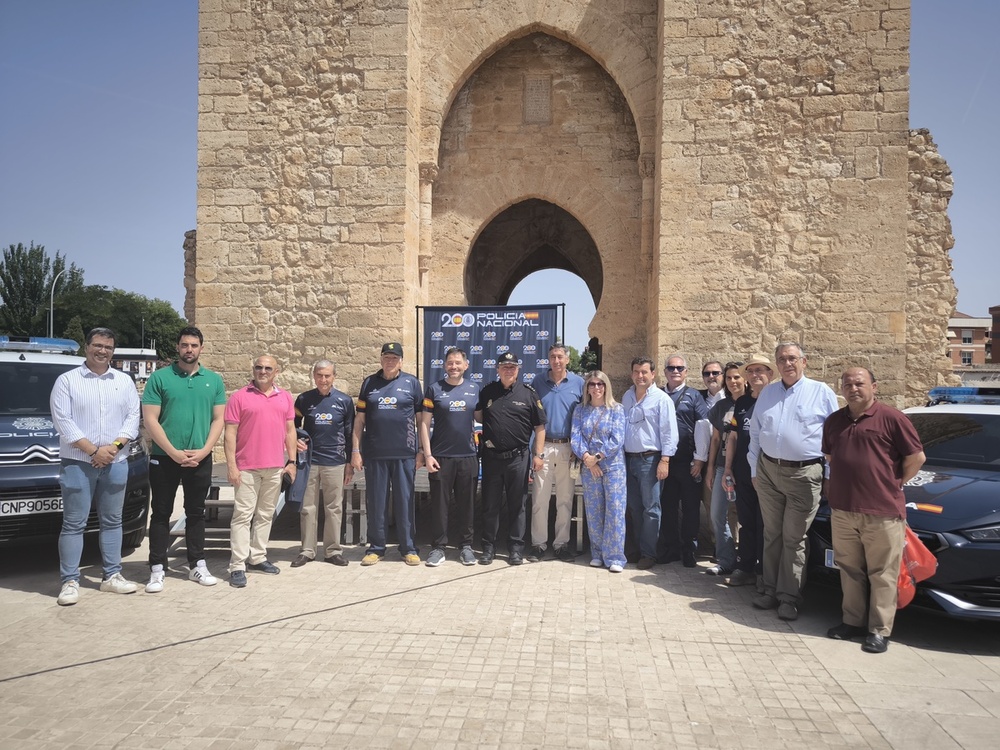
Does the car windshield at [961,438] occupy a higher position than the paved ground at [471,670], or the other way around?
the car windshield at [961,438]

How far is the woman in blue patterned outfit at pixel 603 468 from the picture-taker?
609cm

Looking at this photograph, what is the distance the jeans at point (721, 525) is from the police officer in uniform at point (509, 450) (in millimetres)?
1558

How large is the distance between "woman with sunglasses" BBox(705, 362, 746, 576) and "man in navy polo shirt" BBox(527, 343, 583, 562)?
1.24 meters

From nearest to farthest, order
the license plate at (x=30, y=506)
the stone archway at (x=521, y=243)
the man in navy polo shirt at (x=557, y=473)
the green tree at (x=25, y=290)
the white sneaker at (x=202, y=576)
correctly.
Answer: the license plate at (x=30, y=506) < the white sneaker at (x=202, y=576) < the man in navy polo shirt at (x=557, y=473) < the stone archway at (x=521, y=243) < the green tree at (x=25, y=290)

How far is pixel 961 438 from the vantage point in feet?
18.8

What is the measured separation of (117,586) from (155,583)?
269 mm

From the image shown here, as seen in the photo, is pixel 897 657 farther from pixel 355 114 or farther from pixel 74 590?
pixel 355 114

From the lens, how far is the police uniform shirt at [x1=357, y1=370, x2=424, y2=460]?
624 centimetres

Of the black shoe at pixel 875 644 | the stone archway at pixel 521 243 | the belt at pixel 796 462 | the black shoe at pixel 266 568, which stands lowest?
the black shoe at pixel 266 568

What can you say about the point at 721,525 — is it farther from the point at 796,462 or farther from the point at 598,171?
the point at 598,171

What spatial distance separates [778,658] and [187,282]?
32.8ft

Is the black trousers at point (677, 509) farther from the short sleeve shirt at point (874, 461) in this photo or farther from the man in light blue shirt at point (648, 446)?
the short sleeve shirt at point (874, 461)

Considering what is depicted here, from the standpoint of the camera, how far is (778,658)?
13.9ft

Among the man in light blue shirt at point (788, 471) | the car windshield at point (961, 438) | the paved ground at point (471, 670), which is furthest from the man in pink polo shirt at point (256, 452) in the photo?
the car windshield at point (961, 438)
